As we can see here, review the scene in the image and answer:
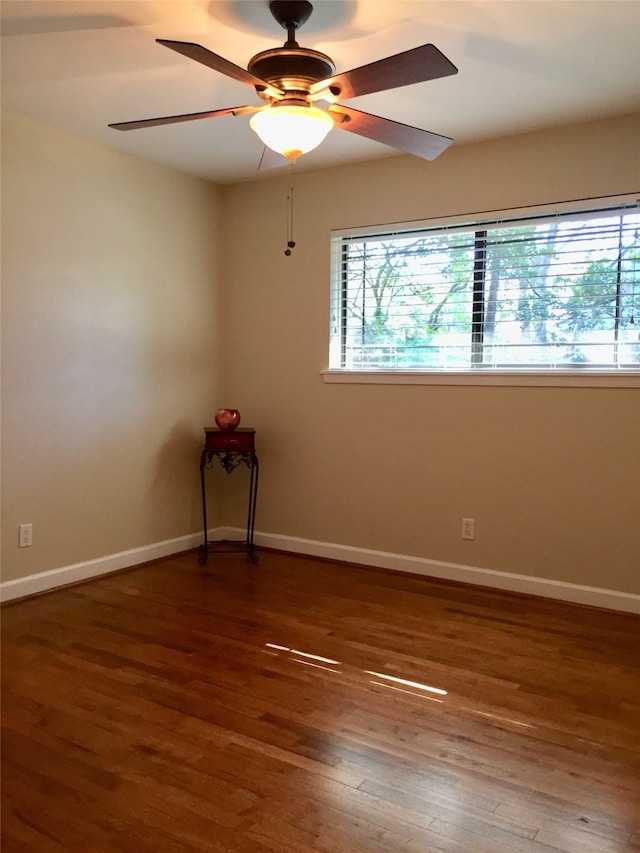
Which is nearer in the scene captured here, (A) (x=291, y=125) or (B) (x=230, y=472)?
(A) (x=291, y=125)

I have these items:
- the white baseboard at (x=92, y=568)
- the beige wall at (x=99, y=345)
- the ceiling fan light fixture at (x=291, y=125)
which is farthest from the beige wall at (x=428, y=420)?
the ceiling fan light fixture at (x=291, y=125)

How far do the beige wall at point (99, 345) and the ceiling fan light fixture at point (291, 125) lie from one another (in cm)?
180

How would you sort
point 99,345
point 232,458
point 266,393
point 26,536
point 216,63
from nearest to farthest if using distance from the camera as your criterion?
point 216,63 → point 26,536 → point 99,345 → point 232,458 → point 266,393

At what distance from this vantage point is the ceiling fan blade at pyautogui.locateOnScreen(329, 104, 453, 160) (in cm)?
234

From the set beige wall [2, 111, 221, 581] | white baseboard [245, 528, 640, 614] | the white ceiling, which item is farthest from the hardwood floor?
the white ceiling

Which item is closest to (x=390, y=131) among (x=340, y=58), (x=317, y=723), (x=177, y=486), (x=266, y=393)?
(x=340, y=58)

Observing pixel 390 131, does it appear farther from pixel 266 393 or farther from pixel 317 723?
pixel 266 393

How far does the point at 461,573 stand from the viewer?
13.0 ft

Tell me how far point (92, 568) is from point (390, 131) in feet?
9.47

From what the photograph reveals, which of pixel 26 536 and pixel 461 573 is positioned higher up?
pixel 26 536

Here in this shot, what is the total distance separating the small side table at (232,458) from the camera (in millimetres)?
4336

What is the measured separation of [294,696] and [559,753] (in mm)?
936

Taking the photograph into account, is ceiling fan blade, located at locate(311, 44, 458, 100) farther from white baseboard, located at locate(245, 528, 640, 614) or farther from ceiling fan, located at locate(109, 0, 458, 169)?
white baseboard, located at locate(245, 528, 640, 614)

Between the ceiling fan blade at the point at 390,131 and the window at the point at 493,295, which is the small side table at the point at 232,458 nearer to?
the window at the point at 493,295
